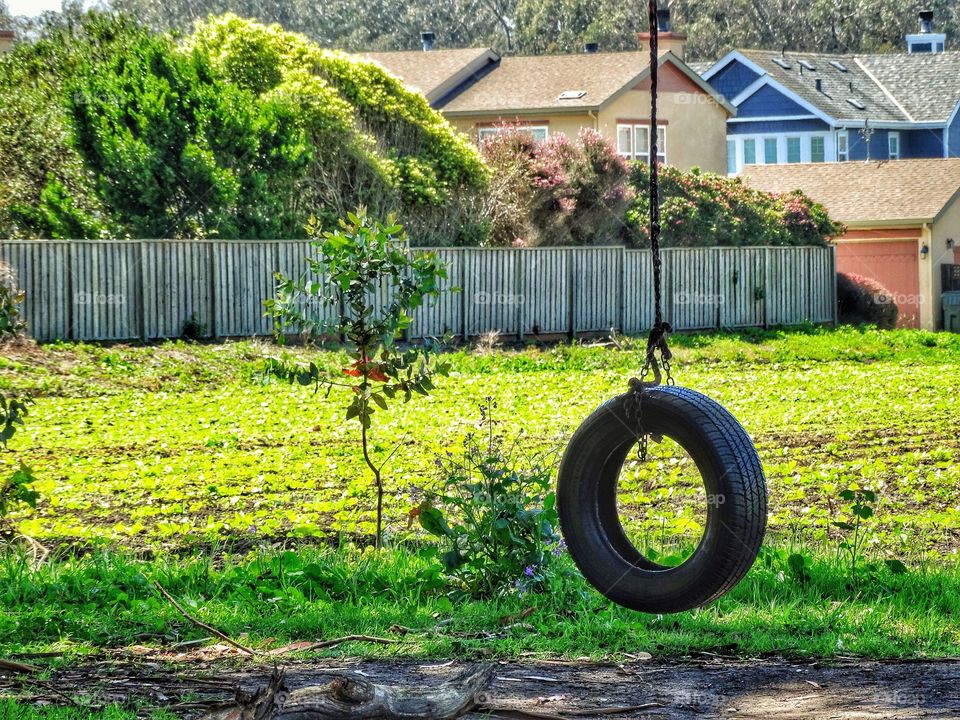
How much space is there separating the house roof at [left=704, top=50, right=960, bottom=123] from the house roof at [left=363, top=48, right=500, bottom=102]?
1291 cm

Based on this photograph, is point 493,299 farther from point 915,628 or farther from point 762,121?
point 762,121

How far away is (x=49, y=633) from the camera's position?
290 inches

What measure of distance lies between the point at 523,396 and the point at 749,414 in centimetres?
355

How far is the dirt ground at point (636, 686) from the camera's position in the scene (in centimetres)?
592

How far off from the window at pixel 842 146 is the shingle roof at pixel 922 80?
320cm

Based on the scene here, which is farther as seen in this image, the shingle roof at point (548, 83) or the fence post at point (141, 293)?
the shingle roof at point (548, 83)

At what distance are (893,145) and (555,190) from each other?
83.2 feet

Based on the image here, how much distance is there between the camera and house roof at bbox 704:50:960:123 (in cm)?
5131

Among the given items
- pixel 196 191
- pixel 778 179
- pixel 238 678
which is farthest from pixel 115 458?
pixel 778 179

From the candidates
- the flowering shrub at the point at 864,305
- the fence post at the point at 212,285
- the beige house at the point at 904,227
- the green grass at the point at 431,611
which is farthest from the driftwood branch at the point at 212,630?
the beige house at the point at 904,227

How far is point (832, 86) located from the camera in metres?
53.4

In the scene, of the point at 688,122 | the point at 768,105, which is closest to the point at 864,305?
the point at 688,122

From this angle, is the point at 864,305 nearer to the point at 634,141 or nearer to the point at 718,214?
the point at 718,214

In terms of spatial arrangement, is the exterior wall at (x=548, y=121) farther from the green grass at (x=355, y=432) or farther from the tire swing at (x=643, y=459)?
the tire swing at (x=643, y=459)
